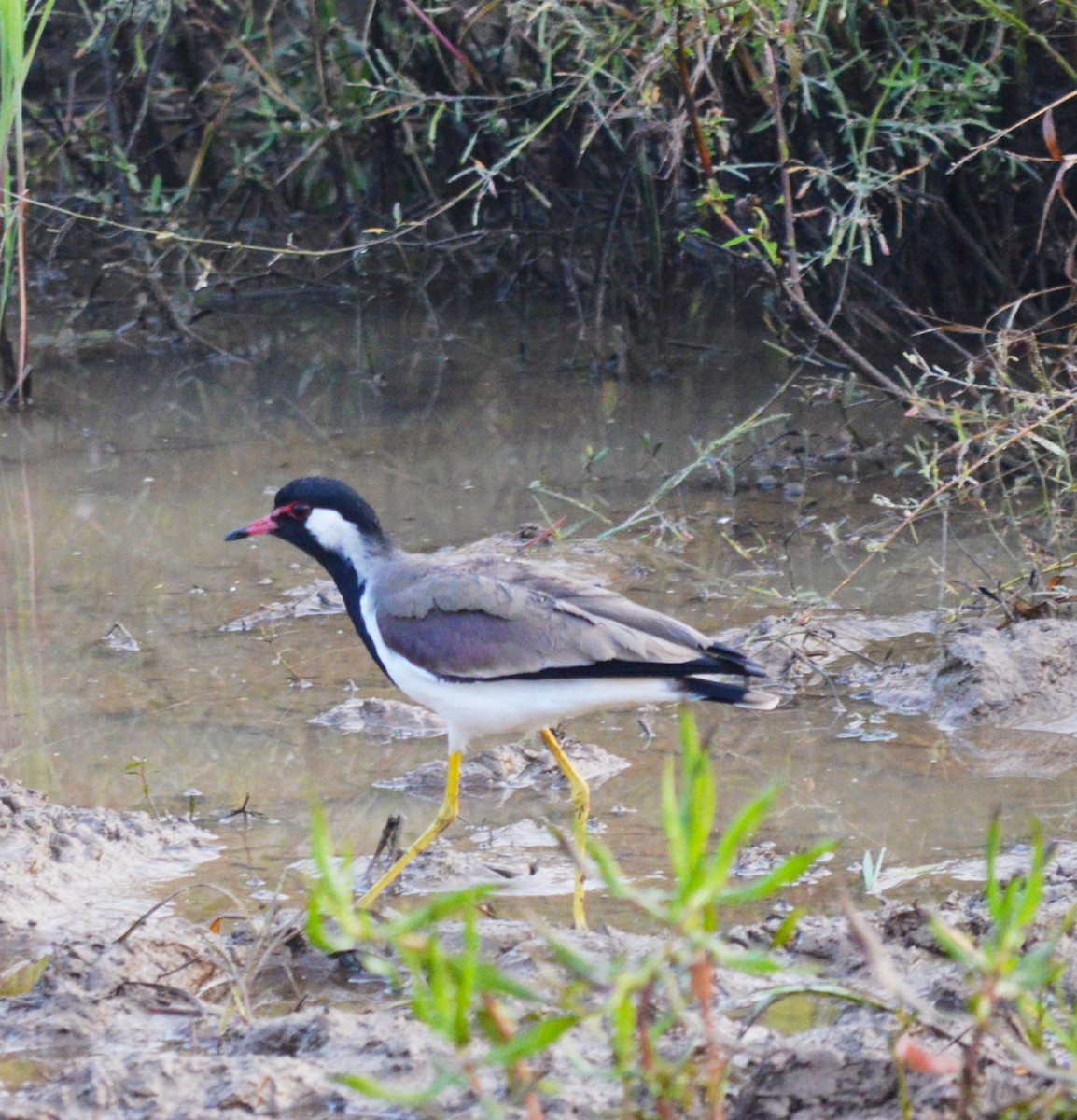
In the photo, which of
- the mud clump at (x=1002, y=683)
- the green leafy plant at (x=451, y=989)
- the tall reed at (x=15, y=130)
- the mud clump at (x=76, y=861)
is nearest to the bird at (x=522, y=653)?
the mud clump at (x=76, y=861)

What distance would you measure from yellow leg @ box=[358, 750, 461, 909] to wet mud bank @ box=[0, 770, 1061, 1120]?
304 mm

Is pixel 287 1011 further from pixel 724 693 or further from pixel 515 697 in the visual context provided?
pixel 724 693

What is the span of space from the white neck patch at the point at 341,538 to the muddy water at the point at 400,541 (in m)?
0.61

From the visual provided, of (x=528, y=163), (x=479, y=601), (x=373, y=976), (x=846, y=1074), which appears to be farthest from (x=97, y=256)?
(x=846, y=1074)

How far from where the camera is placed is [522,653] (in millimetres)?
3789

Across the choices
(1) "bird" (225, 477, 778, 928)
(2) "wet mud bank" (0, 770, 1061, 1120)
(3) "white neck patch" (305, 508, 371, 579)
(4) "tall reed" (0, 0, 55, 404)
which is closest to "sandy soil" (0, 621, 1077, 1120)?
(2) "wet mud bank" (0, 770, 1061, 1120)

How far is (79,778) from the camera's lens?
4.46 meters

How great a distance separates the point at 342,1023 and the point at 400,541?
329 cm

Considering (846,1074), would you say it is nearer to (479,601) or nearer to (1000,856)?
(1000,856)

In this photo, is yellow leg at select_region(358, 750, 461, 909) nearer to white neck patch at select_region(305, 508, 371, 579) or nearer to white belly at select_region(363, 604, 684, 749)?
white belly at select_region(363, 604, 684, 749)

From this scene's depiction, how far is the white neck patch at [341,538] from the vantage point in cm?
427

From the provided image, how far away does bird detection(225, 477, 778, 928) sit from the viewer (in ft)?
12.1

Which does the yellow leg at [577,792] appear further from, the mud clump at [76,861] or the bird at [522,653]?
the mud clump at [76,861]

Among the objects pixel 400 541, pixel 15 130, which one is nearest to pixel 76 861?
pixel 400 541
